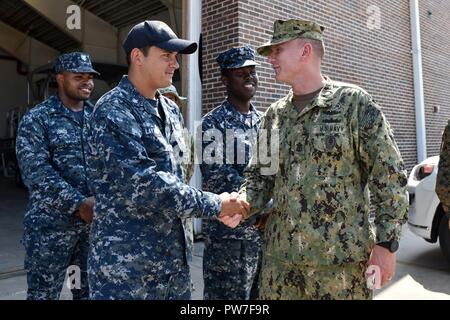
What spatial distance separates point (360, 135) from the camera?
194 centimetres

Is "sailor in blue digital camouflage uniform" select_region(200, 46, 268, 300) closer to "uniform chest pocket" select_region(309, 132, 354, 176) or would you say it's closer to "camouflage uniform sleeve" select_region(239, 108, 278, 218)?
"camouflage uniform sleeve" select_region(239, 108, 278, 218)

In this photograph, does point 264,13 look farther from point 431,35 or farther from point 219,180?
point 431,35

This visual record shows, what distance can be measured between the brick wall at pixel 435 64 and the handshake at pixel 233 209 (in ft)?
28.9

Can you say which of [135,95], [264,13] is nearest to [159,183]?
[135,95]

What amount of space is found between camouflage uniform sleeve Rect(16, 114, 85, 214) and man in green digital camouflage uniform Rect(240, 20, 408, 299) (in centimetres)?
138

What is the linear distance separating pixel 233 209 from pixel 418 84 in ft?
28.0

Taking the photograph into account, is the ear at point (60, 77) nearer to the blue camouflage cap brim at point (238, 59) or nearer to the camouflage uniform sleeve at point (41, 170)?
the camouflage uniform sleeve at point (41, 170)

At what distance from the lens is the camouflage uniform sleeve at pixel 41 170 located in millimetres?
2689

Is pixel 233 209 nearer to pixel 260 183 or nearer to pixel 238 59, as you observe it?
pixel 260 183

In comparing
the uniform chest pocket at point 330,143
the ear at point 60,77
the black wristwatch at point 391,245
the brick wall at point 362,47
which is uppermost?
the brick wall at point 362,47

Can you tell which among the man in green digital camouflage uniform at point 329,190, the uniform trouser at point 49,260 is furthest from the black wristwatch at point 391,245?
the uniform trouser at point 49,260

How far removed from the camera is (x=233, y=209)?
216 cm

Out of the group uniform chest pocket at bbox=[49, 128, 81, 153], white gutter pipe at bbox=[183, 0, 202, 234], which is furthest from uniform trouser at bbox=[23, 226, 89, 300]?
white gutter pipe at bbox=[183, 0, 202, 234]

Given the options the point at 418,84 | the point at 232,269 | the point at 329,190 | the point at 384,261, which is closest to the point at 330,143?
the point at 329,190
